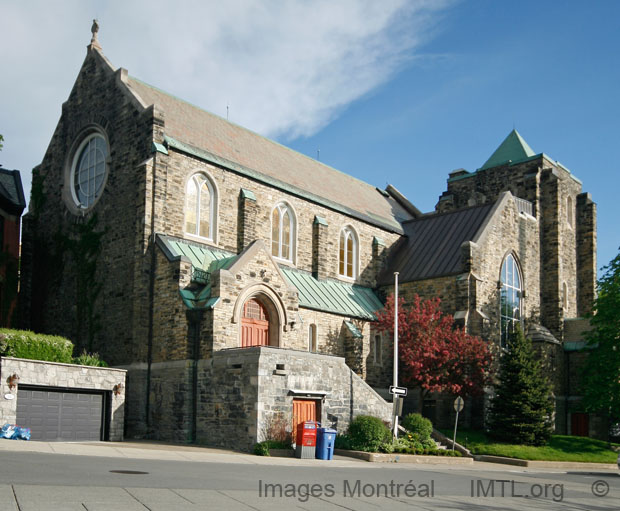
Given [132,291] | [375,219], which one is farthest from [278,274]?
[375,219]

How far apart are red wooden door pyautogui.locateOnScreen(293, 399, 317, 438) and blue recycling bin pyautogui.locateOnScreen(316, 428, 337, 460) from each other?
1.26 metres

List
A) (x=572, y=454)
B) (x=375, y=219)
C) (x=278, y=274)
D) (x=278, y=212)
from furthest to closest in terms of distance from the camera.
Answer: (x=375, y=219) < (x=278, y=212) < (x=572, y=454) < (x=278, y=274)

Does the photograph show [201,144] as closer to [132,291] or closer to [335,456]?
[132,291]

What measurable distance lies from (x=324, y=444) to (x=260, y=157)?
1690 cm

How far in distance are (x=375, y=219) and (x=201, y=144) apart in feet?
39.8

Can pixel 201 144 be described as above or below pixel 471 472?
above

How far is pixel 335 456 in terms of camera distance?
23.6 m

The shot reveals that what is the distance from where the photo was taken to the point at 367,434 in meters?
24.2

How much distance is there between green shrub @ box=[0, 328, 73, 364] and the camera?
22.2 m

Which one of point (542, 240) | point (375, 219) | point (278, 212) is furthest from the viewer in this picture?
point (542, 240)

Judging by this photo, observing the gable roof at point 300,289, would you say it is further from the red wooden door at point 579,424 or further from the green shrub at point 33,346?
the red wooden door at point 579,424

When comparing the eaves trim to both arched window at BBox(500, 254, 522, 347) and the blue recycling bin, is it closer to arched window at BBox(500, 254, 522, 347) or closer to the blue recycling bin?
arched window at BBox(500, 254, 522, 347)

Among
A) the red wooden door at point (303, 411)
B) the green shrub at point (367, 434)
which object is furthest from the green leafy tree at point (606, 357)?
the red wooden door at point (303, 411)

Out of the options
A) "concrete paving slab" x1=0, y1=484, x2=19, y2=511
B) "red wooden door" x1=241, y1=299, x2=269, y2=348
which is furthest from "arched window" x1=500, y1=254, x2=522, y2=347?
"concrete paving slab" x1=0, y1=484, x2=19, y2=511
